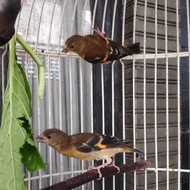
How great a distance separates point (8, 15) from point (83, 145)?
0.50m

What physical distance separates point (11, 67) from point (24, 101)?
6 cm

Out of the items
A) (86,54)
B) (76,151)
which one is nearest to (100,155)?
(76,151)

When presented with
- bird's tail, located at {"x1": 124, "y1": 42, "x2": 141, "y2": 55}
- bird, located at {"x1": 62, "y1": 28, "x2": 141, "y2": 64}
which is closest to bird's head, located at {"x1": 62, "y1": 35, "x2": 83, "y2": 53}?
bird, located at {"x1": 62, "y1": 28, "x2": 141, "y2": 64}

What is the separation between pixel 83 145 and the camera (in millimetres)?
798

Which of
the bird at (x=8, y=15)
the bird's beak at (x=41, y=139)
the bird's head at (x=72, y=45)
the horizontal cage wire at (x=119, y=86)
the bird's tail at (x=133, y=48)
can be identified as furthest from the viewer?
the horizontal cage wire at (x=119, y=86)

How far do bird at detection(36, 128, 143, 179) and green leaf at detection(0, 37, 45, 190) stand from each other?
247mm

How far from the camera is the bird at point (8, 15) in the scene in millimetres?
356

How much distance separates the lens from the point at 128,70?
141 centimetres

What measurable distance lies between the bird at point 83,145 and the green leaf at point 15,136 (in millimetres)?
247

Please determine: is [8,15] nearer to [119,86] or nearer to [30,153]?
[30,153]

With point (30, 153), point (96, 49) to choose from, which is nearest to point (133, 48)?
point (96, 49)

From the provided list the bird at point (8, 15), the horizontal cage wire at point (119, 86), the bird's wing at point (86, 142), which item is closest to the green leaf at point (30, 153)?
the bird at point (8, 15)

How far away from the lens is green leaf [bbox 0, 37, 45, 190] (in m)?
0.48

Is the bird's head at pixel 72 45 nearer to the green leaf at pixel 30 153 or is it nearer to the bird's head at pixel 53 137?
the bird's head at pixel 53 137
